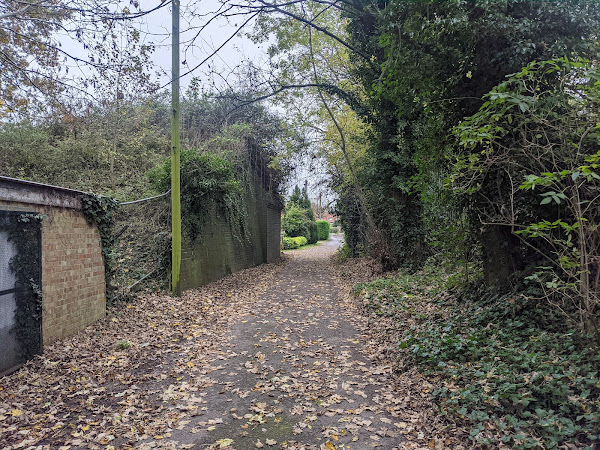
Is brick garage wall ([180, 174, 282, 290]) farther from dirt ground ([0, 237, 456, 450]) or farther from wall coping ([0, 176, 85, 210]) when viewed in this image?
wall coping ([0, 176, 85, 210])

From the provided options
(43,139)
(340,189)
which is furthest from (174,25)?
(340,189)

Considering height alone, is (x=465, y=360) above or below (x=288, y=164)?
below

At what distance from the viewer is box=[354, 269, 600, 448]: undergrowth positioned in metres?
2.81

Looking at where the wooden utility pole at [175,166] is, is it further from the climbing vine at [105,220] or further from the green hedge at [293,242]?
the green hedge at [293,242]

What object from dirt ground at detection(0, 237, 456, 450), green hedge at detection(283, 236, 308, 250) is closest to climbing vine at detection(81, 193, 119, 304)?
dirt ground at detection(0, 237, 456, 450)

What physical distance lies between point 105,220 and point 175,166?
7.22 feet

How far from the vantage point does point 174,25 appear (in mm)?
7781

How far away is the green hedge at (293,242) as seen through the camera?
3167cm

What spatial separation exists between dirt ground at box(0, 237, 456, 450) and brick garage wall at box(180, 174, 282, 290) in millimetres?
2553

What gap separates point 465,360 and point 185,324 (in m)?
4.68

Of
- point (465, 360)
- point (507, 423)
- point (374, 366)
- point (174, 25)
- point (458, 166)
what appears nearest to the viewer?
point (507, 423)

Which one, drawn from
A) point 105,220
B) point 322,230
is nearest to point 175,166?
point 105,220

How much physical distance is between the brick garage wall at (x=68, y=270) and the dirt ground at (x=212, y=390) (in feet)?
0.86

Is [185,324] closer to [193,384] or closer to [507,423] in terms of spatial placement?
[193,384]
